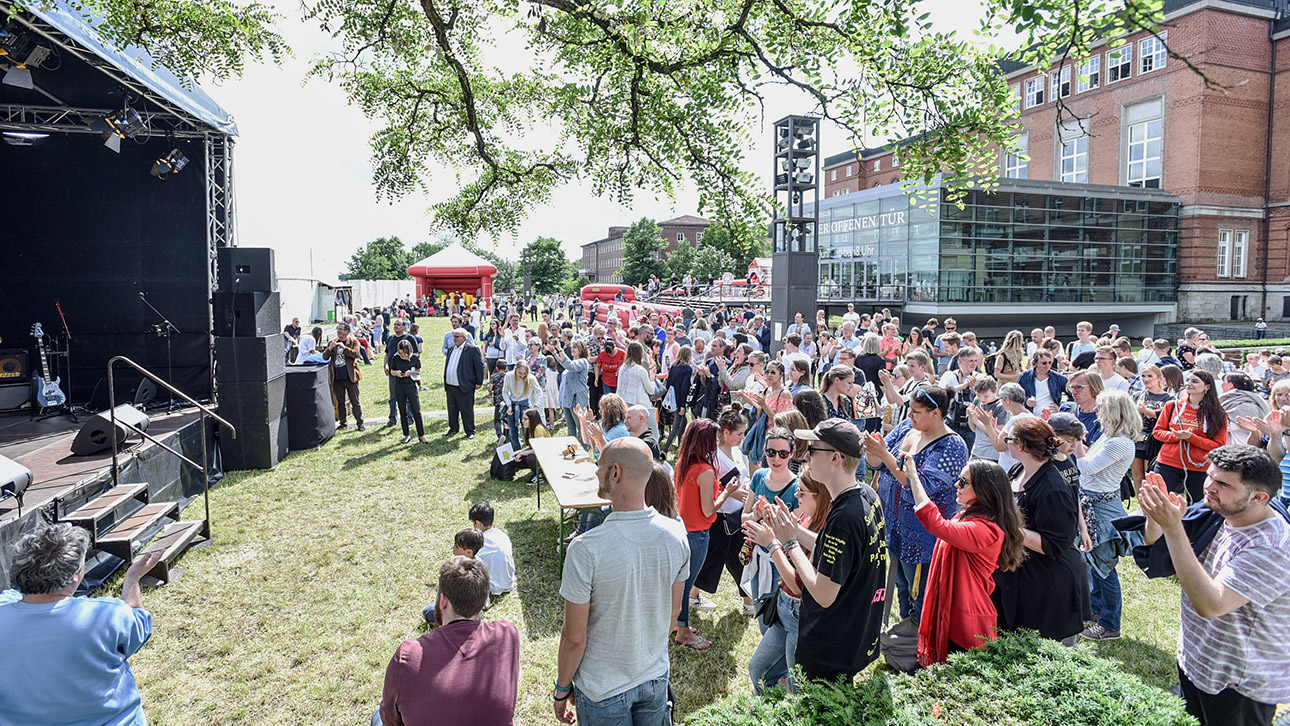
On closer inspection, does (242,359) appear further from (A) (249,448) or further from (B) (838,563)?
(B) (838,563)

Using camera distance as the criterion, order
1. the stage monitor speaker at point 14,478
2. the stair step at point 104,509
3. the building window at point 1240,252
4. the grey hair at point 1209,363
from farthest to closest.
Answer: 1. the building window at point 1240,252
2. the grey hair at point 1209,363
3. the stair step at point 104,509
4. the stage monitor speaker at point 14,478

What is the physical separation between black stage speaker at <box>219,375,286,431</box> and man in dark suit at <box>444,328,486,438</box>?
2.62 metres

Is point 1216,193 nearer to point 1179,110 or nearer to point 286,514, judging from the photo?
point 1179,110

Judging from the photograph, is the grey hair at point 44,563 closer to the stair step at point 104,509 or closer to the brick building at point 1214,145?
the stair step at point 104,509

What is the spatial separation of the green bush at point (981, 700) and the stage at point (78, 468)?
5.08m

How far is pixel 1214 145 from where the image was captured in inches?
1309

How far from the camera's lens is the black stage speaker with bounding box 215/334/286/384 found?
961cm

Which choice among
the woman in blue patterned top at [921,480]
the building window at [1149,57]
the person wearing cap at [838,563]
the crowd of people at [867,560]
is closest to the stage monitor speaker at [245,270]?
the crowd of people at [867,560]

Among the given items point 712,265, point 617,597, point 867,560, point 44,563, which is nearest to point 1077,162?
point 712,265

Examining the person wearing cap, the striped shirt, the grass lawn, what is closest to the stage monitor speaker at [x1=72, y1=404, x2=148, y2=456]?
the grass lawn

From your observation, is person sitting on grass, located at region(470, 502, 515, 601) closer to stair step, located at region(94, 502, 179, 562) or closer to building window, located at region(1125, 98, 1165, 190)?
stair step, located at region(94, 502, 179, 562)

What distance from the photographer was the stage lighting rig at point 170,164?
984cm

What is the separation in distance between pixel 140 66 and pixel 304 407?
5.32 metres

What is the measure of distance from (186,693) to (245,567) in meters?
2.17
